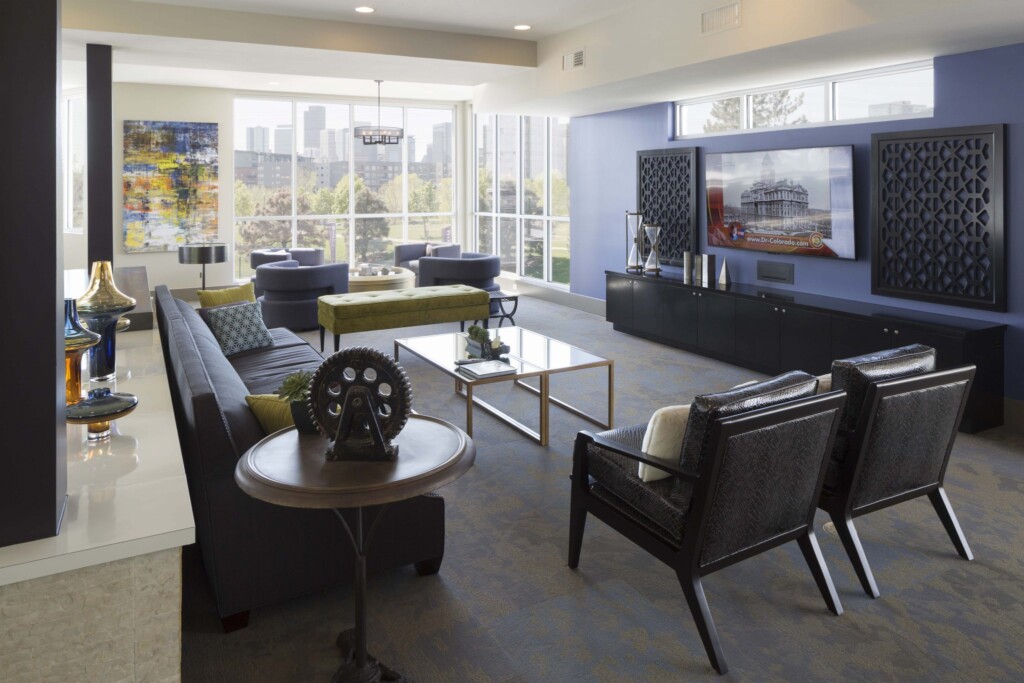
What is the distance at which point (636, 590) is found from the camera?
294 centimetres

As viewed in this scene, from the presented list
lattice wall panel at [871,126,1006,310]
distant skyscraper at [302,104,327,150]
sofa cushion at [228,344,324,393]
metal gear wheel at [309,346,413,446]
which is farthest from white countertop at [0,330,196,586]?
distant skyscraper at [302,104,327,150]

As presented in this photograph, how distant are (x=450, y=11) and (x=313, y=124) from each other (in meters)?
5.63

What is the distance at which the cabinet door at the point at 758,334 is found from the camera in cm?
619

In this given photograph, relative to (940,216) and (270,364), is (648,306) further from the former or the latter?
(270,364)

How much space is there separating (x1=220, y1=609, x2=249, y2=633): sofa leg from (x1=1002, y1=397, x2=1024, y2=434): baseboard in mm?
4744

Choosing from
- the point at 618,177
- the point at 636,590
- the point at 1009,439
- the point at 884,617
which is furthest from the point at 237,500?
the point at 618,177

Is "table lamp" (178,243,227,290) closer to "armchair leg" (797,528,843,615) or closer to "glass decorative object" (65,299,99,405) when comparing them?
"glass decorative object" (65,299,99,405)

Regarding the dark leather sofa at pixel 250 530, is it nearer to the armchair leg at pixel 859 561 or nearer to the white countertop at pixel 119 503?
the white countertop at pixel 119 503

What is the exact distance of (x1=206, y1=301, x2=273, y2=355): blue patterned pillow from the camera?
5.24m

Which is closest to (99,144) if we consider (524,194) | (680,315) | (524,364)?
(524,364)

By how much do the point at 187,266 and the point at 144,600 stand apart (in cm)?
956

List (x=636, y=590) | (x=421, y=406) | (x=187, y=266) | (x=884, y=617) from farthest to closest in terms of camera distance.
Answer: (x=187, y=266)
(x=421, y=406)
(x=636, y=590)
(x=884, y=617)

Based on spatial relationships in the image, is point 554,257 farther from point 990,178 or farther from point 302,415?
point 302,415

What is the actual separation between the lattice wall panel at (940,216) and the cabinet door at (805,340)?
0.54m
